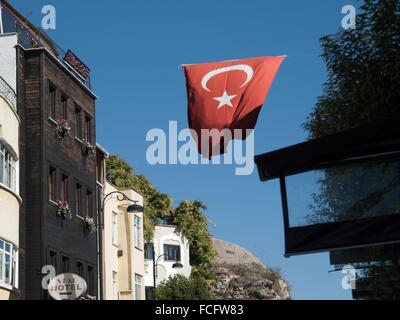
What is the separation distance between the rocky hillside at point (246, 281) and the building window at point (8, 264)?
1853 inches

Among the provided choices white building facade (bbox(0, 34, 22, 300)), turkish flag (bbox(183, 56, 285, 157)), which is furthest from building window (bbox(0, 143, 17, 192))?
turkish flag (bbox(183, 56, 285, 157))

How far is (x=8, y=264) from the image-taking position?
27.7 meters

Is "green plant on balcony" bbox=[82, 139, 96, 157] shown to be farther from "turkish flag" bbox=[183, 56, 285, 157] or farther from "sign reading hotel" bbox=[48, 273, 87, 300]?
"turkish flag" bbox=[183, 56, 285, 157]

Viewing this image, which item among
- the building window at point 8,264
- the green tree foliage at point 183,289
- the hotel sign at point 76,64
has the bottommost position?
the building window at point 8,264

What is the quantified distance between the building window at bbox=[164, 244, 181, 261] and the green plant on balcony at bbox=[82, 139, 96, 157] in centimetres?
3209

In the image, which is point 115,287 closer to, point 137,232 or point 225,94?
point 137,232

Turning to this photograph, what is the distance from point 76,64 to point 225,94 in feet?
71.1

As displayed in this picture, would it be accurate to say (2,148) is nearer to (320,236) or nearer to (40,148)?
(40,148)

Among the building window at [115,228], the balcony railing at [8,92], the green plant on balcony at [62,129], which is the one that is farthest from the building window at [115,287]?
the balcony railing at [8,92]

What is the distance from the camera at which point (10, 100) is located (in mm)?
30422

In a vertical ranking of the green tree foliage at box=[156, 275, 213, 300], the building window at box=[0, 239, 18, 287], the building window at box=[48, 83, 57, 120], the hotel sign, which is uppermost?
the hotel sign

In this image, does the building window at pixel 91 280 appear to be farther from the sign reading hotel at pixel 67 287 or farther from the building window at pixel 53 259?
the sign reading hotel at pixel 67 287

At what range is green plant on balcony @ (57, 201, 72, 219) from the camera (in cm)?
3247

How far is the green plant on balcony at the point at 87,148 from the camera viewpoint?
36.4 metres
